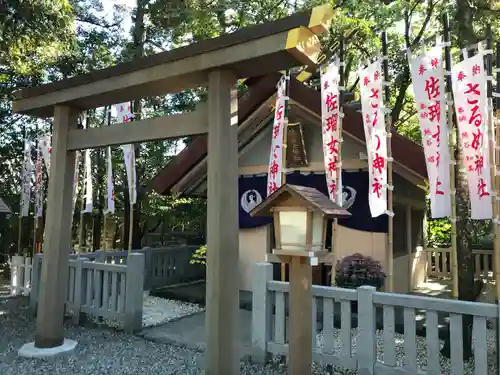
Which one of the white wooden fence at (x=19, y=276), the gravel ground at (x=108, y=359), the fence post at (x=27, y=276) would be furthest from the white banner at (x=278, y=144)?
the white wooden fence at (x=19, y=276)

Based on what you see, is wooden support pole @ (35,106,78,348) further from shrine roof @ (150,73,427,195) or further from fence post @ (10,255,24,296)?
fence post @ (10,255,24,296)

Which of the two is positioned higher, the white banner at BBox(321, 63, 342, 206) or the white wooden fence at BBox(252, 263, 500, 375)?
the white banner at BBox(321, 63, 342, 206)

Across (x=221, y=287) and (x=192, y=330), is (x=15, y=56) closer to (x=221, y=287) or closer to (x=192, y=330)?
(x=192, y=330)

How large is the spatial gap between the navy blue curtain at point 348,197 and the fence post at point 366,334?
372 centimetres

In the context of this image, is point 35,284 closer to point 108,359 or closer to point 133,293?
point 133,293

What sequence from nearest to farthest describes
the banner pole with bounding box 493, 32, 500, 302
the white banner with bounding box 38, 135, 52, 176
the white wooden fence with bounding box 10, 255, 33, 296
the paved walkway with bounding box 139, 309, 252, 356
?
the banner pole with bounding box 493, 32, 500, 302, the paved walkway with bounding box 139, 309, 252, 356, the white wooden fence with bounding box 10, 255, 33, 296, the white banner with bounding box 38, 135, 52, 176

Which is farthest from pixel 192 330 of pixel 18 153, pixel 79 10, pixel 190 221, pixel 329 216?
pixel 79 10

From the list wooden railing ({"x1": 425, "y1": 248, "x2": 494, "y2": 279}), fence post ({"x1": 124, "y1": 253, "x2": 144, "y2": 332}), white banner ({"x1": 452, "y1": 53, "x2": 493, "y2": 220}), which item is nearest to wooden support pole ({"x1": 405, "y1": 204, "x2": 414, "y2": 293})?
wooden railing ({"x1": 425, "y1": 248, "x2": 494, "y2": 279})

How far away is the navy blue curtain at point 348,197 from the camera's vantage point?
311 inches

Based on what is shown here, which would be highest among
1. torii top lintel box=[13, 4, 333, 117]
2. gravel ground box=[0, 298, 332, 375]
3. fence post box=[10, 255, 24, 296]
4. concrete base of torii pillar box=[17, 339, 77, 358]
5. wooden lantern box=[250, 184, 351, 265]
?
torii top lintel box=[13, 4, 333, 117]

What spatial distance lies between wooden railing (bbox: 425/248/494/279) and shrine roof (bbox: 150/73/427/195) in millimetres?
5100

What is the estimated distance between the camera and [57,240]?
538 cm

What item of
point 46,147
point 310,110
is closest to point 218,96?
point 310,110

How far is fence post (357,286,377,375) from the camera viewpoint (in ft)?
13.9
